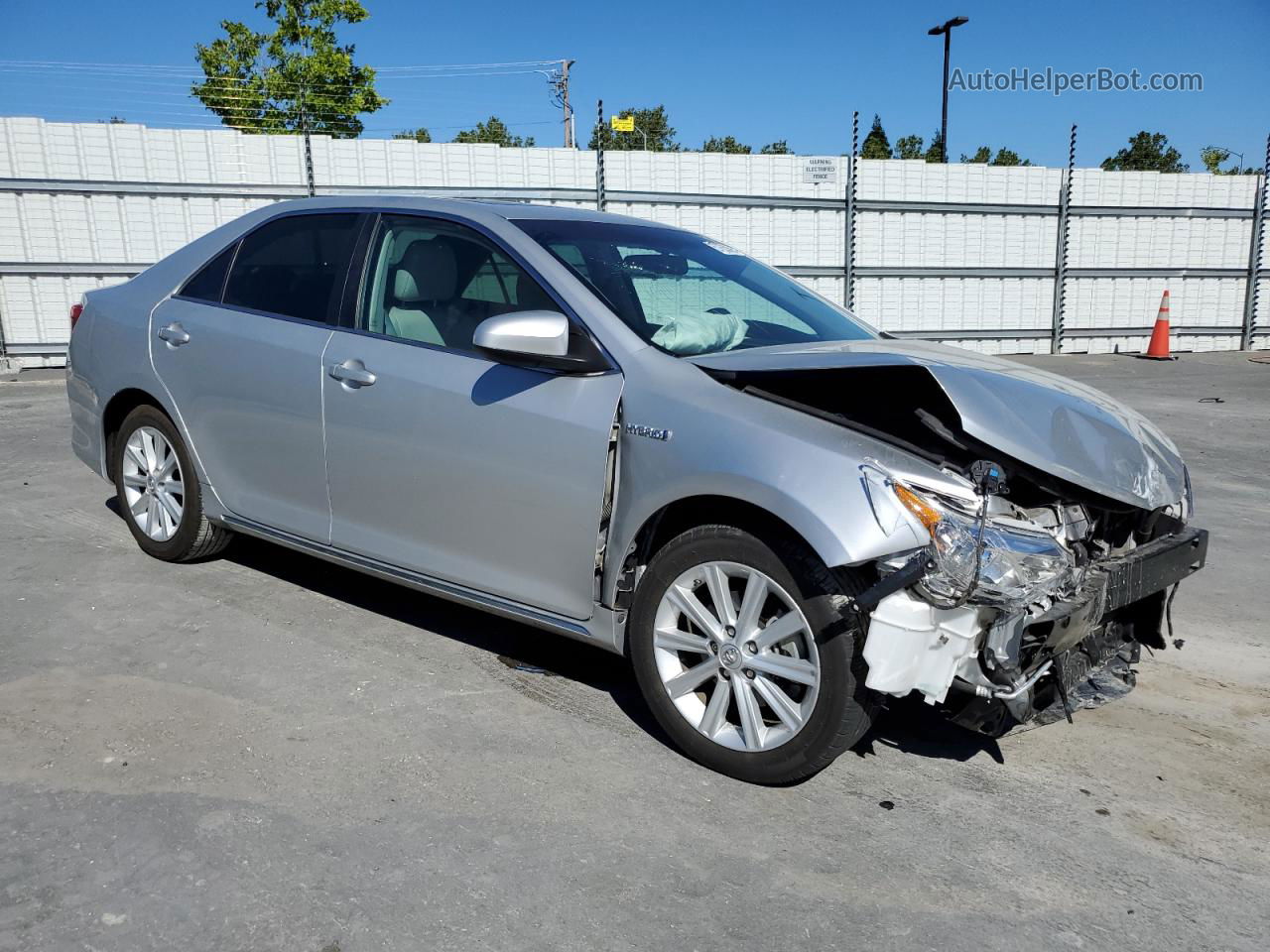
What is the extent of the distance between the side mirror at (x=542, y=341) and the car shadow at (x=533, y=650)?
3.95 ft

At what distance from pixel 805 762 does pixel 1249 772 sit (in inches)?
57.2

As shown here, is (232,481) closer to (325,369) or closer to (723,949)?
(325,369)

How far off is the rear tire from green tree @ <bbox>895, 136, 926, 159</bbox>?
154 feet

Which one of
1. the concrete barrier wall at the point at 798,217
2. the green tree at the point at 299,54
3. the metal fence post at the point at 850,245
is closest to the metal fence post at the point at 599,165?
the concrete barrier wall at the point at 798,217

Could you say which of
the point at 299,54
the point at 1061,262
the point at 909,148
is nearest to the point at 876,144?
the point at 909,148

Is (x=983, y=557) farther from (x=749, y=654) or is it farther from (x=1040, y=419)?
(x=749, y=654)

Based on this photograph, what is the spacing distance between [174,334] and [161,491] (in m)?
0.78

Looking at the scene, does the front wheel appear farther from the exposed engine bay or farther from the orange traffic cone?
the orange traffic cone

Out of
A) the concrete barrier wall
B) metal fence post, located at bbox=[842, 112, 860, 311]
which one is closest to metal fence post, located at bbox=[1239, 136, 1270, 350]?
the concrete barrier wall

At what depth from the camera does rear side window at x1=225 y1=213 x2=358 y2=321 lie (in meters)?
4.12

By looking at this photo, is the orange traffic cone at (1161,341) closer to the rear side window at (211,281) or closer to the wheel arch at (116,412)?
the rear side window at (211,281)

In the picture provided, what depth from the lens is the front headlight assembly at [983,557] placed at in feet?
8.84

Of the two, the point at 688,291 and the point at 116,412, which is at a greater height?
the point at 688,291

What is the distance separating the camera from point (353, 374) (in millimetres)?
3838
